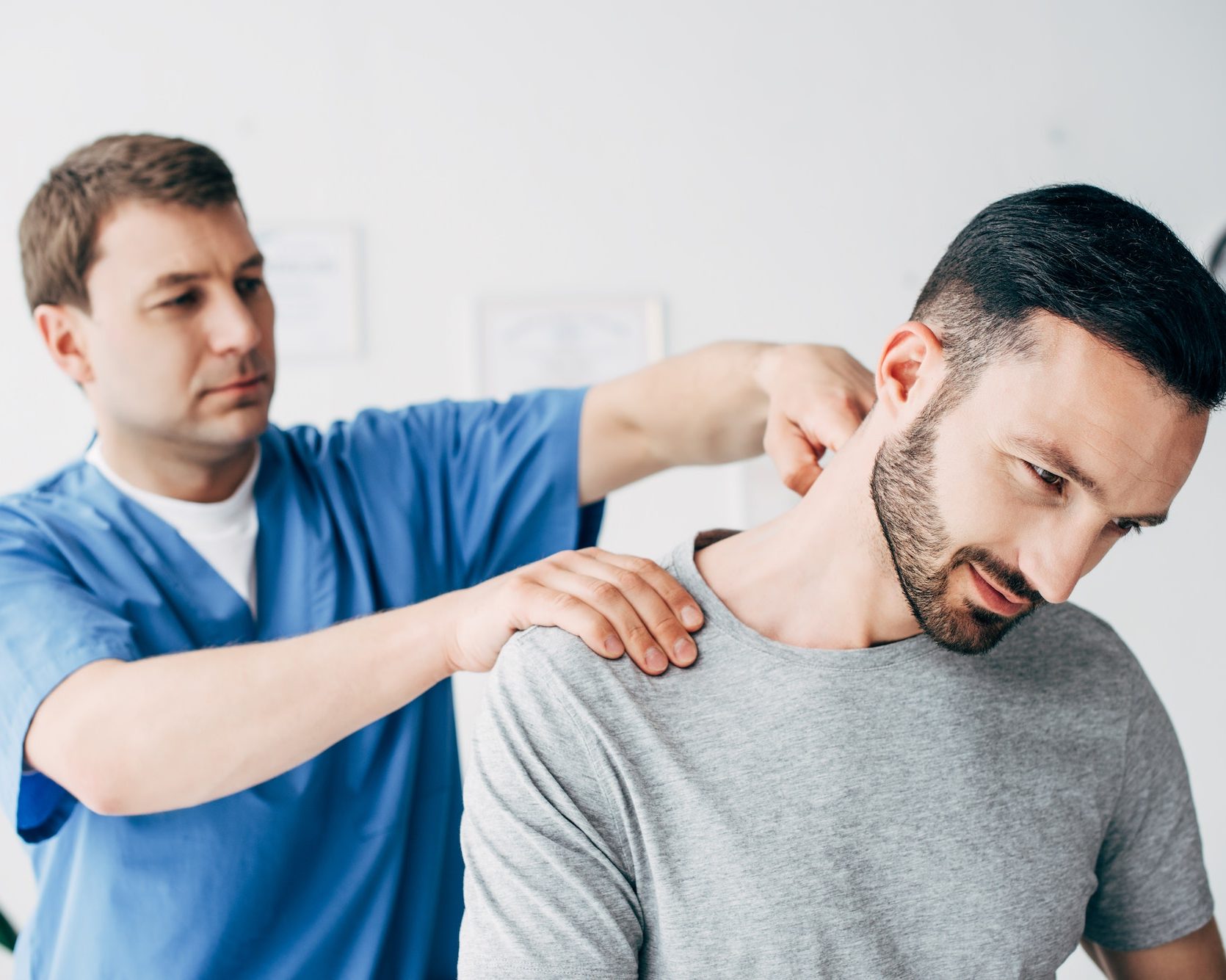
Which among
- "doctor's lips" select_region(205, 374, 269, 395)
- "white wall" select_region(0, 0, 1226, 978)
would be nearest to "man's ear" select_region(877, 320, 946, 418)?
"doctor's lips" select_region(205, 374, 269, 395)

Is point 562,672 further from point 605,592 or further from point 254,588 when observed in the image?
point 254,588

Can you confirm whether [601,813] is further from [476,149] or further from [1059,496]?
[476,149]

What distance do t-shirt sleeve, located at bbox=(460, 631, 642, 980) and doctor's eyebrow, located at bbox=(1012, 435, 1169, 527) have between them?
1.31ft

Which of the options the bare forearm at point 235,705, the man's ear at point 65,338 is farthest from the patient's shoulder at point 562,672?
the man's ear at point 65,338

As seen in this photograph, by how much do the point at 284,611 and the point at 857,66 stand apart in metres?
1.93

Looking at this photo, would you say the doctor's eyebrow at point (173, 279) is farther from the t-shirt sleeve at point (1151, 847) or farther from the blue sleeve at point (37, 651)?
the t-shirt sleeve at point (1151, 847)

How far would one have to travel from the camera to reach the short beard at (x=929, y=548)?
0.86m

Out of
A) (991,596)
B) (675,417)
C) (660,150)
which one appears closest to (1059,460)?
(991,596)

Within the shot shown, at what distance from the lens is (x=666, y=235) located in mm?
2488

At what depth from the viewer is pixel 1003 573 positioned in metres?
0.85

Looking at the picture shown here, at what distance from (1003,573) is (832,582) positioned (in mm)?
161

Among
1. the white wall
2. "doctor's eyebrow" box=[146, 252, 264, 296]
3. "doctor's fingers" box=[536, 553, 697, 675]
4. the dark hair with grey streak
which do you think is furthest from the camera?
the white wall

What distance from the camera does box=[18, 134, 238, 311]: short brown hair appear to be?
127cm

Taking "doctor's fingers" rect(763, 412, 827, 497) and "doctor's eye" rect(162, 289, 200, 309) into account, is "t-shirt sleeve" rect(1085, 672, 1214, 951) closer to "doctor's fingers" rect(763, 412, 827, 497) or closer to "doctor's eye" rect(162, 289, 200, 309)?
"doctor's fingers" rect(763, 412, 827, 497)
